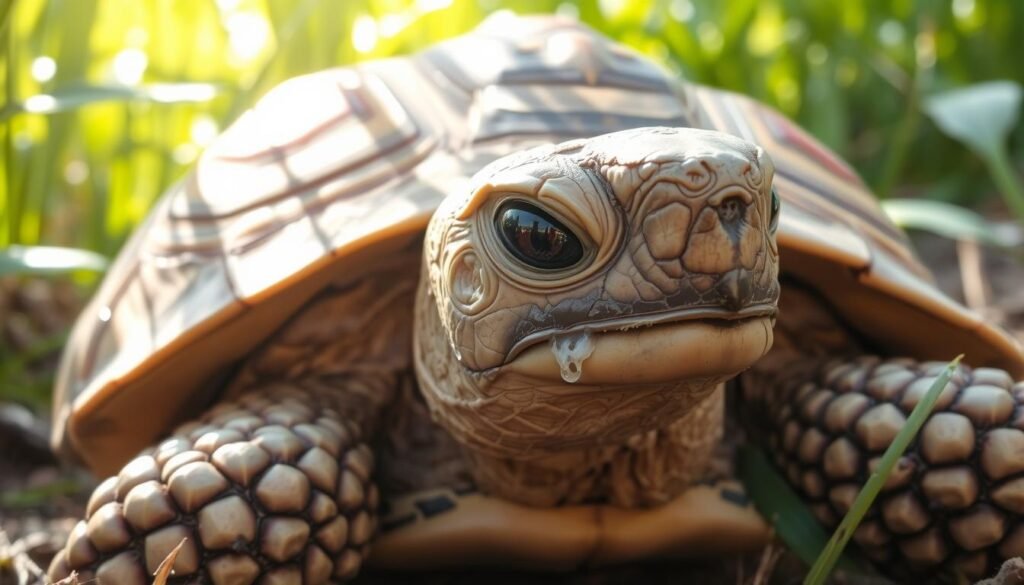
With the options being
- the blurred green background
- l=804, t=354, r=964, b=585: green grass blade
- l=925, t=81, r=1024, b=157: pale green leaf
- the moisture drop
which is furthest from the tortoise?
l=925, t=81, r=1024, b=157: pale green leaf

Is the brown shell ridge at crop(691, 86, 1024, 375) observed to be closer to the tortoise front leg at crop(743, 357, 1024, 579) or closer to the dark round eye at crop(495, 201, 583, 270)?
the tortoise front leg at crop(743, 357, 1024, 579)

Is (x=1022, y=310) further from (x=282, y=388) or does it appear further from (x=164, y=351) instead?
(x=164, y=351)

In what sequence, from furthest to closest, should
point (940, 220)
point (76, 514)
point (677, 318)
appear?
1. point (940, 220)
2. point (76, 514)
3. point (677, 318)

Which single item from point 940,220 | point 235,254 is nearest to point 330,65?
point 235,254

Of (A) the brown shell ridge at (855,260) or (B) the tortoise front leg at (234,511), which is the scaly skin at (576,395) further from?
(A) the brown shell ridge at (855,260)

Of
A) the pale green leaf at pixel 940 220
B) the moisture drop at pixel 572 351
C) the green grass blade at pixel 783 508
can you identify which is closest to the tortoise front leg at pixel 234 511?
the moisture drop at pixel 572 351

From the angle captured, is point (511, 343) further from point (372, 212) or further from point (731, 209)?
point (372, 212)
